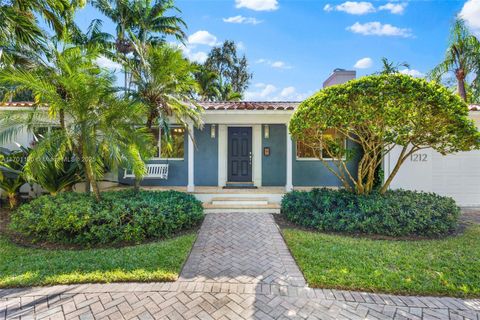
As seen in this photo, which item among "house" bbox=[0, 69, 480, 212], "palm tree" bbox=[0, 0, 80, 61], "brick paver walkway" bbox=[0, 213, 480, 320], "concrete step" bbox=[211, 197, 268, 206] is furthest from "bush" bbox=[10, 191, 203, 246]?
"palm tree" bbox=[0, 0, 80, 61]

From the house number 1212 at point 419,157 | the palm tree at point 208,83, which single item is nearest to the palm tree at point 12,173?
the house number 1212 at point 419,157

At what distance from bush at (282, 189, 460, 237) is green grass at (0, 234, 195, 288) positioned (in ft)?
9.99

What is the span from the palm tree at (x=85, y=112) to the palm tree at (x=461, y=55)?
1503 centimetres

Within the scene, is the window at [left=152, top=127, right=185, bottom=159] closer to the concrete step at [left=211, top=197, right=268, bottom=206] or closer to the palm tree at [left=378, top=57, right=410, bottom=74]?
the concrete step at [left=211, top=197, right=268, bottom=206]

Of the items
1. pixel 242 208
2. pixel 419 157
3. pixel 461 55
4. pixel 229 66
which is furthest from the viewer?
pixel 229 66

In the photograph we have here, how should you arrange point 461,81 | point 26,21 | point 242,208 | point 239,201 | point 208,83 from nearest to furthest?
point 26,21 → point 242,208 → point 239,201 → point 461,81 → point 208,83

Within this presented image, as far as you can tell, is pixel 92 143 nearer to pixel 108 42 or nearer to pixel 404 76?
pixel 404 76

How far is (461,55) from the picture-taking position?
11727 mm

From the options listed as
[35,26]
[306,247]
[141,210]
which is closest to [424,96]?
[306,247]

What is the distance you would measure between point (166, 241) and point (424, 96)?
6140mm

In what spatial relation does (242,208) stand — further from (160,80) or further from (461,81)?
(461,81)

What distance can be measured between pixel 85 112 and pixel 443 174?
430 inches

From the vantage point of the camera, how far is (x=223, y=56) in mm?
25172

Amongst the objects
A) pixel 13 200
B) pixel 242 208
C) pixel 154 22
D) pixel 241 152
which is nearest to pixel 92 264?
pixel 242 208
